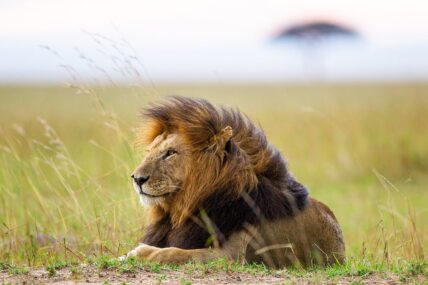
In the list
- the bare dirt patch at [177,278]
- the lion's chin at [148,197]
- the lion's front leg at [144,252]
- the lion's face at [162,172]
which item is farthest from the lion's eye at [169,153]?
the bare dirt patch at [177,278]

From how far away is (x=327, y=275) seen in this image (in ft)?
15.5

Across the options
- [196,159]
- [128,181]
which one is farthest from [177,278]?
[128,181]

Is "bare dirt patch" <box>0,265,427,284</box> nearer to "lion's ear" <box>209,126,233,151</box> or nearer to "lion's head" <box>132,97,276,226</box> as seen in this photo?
"lion's head" <box>132,97,276,226</box>

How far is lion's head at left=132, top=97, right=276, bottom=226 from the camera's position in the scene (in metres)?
5.12

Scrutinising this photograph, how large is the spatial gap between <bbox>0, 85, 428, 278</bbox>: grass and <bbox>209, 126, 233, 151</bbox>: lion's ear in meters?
0.79

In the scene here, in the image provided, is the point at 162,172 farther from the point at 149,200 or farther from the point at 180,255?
the point at 180,255

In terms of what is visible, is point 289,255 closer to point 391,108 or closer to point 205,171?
point 205,171

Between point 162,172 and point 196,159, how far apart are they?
0.70 feet

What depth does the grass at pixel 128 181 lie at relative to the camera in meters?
6.24

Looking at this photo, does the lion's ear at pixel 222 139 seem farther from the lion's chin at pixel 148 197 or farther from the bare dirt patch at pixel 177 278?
the bare dirt patch at pixel 177 278

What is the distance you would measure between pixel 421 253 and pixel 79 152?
10.1 metres

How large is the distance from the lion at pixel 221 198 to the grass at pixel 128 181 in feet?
0.93

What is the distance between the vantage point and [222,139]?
5156 millimetres

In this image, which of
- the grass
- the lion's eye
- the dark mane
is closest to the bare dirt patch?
the grass
